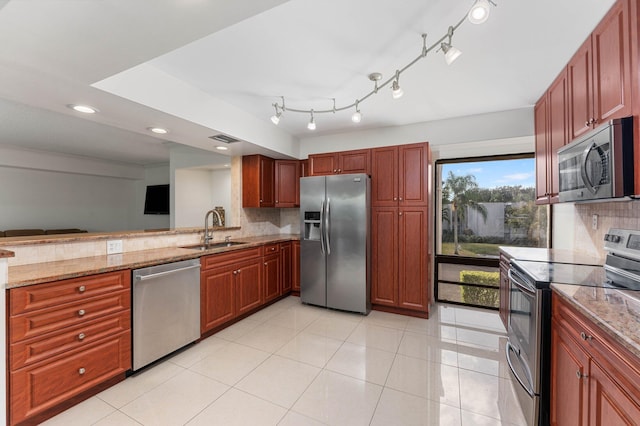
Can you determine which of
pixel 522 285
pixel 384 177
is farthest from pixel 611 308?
pixel 384 177

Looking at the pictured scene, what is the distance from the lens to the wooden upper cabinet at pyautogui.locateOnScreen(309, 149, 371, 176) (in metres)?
3.59

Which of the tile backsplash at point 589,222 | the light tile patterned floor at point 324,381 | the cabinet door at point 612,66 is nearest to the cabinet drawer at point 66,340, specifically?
the light tile patterned floor at point 324,381

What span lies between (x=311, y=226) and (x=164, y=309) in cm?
196

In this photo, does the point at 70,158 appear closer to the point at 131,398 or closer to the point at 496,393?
the point at 131,398

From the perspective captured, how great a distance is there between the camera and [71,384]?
5.77ft

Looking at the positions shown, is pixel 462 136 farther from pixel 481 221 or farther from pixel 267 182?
pixel 267 182

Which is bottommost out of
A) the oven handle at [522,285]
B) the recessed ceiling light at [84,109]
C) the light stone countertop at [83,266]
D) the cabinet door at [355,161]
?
the oven handle at [522,285]

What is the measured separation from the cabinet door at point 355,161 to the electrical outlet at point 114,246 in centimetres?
264

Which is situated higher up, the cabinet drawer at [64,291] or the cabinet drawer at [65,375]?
the cabinet drawer at [64,291]

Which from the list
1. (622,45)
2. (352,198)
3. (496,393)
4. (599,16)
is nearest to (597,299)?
(496,393)

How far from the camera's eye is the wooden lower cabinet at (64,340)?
1541 millimetres

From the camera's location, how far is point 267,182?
4082 mm

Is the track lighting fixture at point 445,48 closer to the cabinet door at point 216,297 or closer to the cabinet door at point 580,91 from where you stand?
the cabinet door at point 580,91

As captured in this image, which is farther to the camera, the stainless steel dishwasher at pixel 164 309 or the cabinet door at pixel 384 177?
the cabinet door at pixel 384 177
